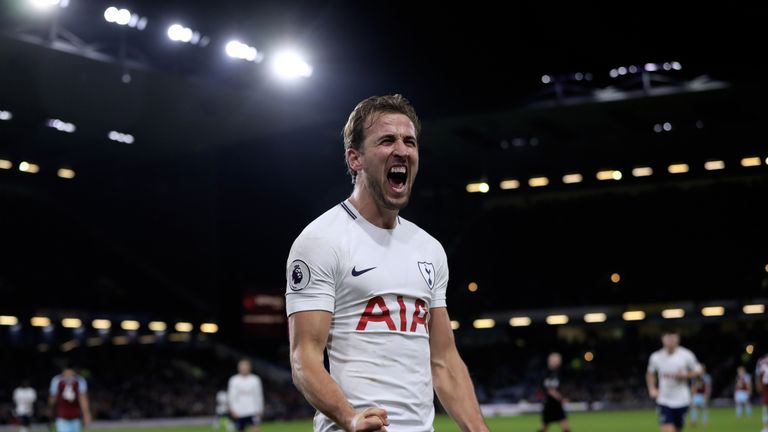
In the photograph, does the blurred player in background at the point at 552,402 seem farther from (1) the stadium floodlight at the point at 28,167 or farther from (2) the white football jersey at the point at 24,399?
(1) the stadium floodlight at the point at 28,167

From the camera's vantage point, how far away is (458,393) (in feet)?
14.1

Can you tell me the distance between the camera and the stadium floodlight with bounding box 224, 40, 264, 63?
1102 inches

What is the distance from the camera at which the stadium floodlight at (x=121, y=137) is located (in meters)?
40.5

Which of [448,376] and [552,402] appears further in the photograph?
[552,402]

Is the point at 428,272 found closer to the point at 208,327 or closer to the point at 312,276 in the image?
the point at 312,276

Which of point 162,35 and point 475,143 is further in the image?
point 475,143

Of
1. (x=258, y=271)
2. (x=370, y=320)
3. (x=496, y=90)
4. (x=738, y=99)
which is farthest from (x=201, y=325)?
(x=370, y=320)

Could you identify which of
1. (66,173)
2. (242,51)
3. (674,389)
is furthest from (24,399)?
(674,389)

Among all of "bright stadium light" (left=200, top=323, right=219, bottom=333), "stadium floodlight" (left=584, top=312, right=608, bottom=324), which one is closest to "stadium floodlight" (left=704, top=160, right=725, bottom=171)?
"stadium floodlight" (left=584, top=312, right=608, bottom=324)

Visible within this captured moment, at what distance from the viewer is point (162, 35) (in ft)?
86.3

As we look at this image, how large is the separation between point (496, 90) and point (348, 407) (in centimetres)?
2988

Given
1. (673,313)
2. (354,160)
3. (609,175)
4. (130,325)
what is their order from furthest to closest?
(609,175) → (673,313) → (130,325) → (354,160)

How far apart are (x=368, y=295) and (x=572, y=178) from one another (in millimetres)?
50109

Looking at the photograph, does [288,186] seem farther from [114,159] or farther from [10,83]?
[10,83]
